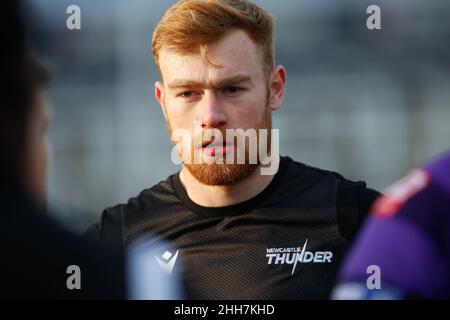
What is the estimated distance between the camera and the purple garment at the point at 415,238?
877mm

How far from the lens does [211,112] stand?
2.36 metres

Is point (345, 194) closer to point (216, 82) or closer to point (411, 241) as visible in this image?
point (216, 82)

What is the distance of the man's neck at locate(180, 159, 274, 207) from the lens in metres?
2.41

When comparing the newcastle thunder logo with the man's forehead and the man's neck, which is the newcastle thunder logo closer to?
the man's neck

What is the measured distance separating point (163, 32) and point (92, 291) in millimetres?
1490

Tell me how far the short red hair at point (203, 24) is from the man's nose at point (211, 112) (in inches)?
4.6

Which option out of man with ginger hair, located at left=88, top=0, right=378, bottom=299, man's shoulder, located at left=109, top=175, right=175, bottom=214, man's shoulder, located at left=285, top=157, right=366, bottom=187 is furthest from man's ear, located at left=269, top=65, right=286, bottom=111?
man's shoulder, located at left=109, top=175, right=175, bottom=214

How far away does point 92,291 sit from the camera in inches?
43.1

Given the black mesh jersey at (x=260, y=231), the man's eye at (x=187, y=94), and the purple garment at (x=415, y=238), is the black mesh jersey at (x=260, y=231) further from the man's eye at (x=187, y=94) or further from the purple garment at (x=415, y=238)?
the purple garment at (x=415, y=238)

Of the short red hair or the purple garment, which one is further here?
the short red hair

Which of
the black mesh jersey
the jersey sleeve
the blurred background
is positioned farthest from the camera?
the blurred background

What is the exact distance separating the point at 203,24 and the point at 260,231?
2.17 feet

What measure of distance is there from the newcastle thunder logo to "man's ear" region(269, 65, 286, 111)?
1.65 ft

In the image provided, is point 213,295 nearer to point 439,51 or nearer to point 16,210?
point 16,210
